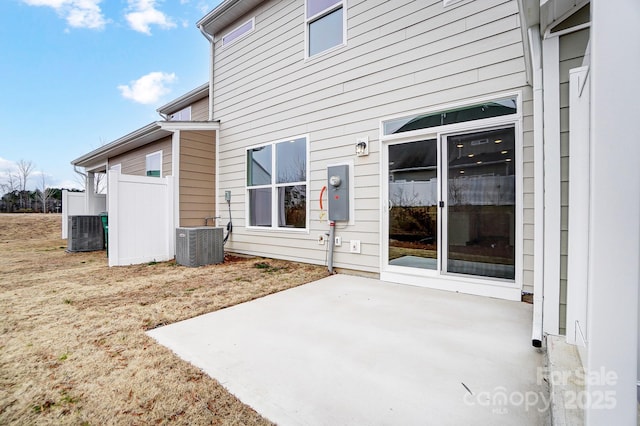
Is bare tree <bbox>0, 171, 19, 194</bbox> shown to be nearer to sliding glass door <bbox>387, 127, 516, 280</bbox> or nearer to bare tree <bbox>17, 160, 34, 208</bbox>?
bare tree <bbox>17, 160, 34, 208</bbox>

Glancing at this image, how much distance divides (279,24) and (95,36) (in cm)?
1050

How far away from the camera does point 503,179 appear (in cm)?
312

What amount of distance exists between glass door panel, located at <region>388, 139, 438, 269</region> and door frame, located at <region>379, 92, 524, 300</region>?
68 mm

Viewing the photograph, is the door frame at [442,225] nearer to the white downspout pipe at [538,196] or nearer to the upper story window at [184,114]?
the white downspout pipe at [538,196]

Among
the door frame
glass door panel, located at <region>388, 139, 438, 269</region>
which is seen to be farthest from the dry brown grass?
glass door panel, located at <region>388, 139, 438, 269</region>

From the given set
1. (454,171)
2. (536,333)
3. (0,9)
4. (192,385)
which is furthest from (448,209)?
(0,9)

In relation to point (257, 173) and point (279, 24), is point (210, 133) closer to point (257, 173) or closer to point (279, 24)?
point (257, 173)

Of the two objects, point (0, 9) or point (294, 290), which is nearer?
point (294, 290)

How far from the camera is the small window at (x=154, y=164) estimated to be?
7.62 metres

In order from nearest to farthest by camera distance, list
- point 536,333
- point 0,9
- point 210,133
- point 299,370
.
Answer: point 299,370 < point 536,333 < point 210,133 < point 0,9

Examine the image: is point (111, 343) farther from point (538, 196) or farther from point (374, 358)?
point (538, 196)

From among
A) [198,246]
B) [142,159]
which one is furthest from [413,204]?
[142,159]

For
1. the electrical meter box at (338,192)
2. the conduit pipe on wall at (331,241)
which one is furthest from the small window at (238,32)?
the conduit pipe on wall at (331,241)

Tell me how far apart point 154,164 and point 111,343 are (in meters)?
6.85
